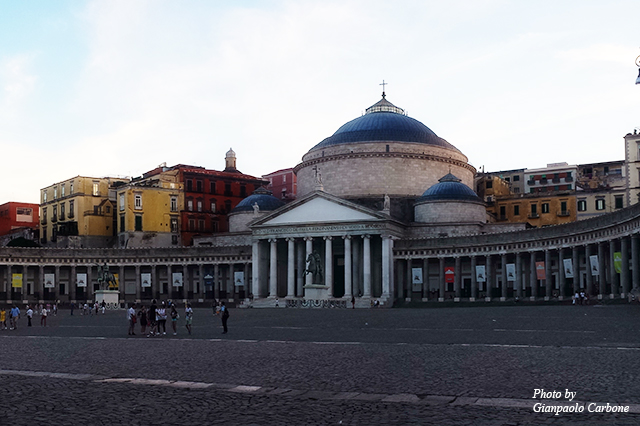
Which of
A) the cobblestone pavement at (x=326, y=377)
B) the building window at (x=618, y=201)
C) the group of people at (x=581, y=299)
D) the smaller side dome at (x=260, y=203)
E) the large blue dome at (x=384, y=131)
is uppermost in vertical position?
the large blue dome at (x=384, y=131)

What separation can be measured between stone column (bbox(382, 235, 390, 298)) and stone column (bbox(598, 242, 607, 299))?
23.7 m

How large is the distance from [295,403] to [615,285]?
→ 49.5 meters

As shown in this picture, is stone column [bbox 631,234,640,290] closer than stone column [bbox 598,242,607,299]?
Yes

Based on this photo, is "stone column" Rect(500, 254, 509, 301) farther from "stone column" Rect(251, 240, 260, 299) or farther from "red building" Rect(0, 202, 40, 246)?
"red building" Rect(0, 202, 40, 246)

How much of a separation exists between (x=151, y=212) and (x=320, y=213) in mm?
27352

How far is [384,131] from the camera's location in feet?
327

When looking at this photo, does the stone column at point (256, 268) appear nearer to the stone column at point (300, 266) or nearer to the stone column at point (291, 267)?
the stone column at point (291, 267)

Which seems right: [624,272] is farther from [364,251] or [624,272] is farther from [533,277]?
[364,251]

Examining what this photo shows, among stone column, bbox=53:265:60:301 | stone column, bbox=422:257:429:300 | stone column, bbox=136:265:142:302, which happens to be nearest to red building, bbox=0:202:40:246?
stone column, bbox=53:265:60:301

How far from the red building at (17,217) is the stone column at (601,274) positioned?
278 ft

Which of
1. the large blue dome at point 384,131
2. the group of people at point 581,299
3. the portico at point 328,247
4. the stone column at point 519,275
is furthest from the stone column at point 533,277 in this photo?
the large blue dome at point 384,131

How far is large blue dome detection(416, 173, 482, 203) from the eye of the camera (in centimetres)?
8936

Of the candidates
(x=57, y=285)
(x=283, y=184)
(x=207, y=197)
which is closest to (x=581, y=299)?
(x=57, y=285)

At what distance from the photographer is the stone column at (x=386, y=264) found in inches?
3246
